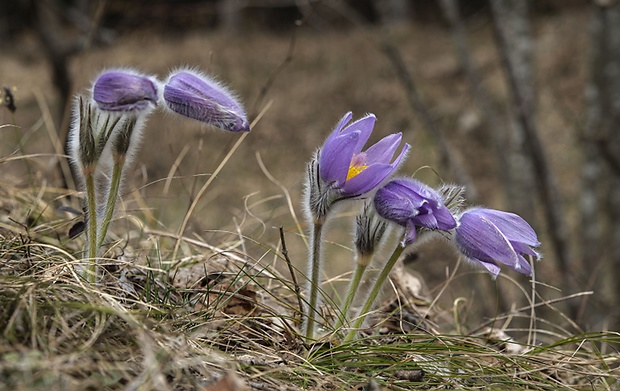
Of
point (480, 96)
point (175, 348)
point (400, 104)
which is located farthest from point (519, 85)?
point (400, 104)

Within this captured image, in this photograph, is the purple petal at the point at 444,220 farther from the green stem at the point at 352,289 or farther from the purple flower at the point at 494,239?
the green stem at the point at 352,289

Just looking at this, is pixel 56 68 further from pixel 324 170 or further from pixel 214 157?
pixel 214 157

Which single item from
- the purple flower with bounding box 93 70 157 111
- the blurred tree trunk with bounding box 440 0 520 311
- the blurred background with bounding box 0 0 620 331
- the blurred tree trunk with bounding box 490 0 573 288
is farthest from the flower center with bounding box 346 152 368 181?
the blurred tree trunk with bounding box 440 0 520 311

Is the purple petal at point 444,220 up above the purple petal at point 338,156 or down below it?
below

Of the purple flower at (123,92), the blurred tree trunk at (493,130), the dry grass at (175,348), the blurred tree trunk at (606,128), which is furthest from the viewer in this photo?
the blurred tree trunk at (493,130)

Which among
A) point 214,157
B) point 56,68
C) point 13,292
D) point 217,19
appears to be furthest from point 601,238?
point 217,19

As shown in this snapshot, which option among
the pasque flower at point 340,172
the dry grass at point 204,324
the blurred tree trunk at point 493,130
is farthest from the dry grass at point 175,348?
the blurred tree trunk at point 493,130

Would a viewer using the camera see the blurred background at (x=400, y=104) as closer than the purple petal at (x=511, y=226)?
No
